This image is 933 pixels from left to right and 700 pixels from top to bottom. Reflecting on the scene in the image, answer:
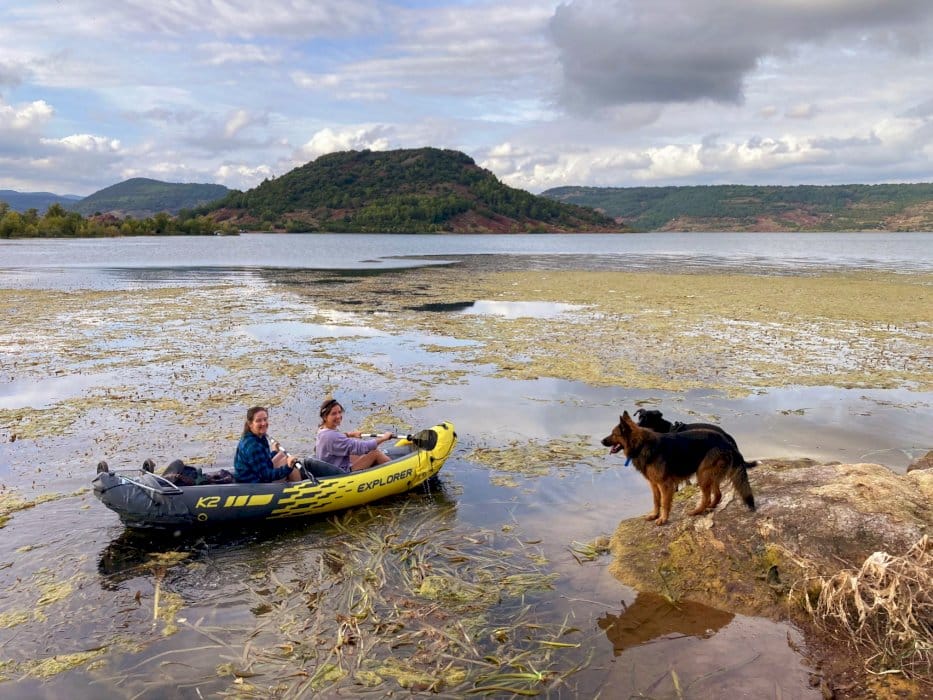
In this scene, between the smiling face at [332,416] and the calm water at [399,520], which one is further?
the smiling face at [332,416]

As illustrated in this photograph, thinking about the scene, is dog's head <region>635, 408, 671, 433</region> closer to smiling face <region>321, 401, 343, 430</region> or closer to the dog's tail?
the dog's tail

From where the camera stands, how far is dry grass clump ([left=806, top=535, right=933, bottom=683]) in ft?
14.6

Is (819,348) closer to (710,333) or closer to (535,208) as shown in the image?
(710,333)

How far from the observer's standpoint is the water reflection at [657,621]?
5.15 meters

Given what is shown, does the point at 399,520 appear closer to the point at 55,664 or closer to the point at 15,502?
the point at 55,664

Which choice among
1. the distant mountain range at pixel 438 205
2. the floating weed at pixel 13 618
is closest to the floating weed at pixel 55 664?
the floating weed at pixel 13 618

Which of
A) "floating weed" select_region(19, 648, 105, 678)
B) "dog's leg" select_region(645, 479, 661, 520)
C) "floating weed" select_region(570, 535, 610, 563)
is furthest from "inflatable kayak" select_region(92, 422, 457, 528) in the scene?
"dog's leg" select_region(645, 479, 661, 520)

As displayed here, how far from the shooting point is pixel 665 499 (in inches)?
261

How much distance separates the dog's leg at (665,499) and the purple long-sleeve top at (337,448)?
12.4ft

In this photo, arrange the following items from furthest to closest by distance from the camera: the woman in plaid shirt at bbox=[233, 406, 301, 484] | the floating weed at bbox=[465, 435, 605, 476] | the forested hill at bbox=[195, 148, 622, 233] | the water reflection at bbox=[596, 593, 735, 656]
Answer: the forested hill at bbox=[195, 148, 622, 233] → the floating weed at bbox=[465, 435, 605, 476] → the woman in plaid shirt at bbox=[233, 406, 301, 484] → the water reflection at bbox=[596, 593, 735, 656]

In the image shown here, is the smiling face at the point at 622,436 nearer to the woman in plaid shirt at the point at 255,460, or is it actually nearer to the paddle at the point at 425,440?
the paddle at the point at 425,440

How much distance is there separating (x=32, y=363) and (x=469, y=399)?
10.1 metres

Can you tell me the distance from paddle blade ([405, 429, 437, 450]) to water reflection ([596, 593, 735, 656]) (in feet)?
11.5

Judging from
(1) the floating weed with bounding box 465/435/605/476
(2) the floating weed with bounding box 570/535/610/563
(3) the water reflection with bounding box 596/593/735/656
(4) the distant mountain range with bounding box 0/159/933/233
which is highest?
(4) the distant mountain range with bounding box 0/159/933/233
